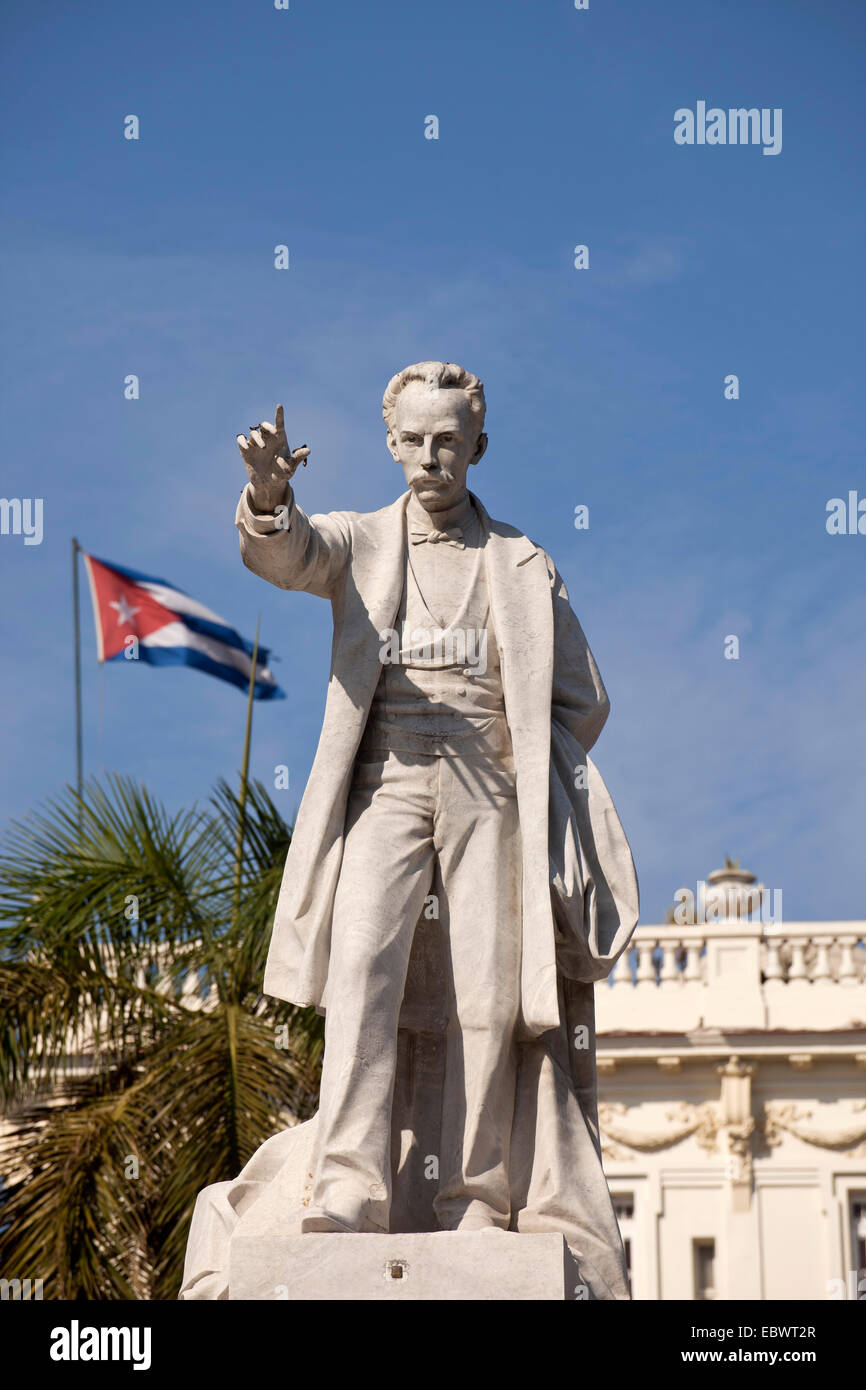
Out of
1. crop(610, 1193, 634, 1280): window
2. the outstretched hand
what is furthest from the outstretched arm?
crop(610, 1193, 634, 1280): window

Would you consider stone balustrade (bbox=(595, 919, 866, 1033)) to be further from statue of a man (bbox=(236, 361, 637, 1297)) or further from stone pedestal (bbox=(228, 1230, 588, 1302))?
stone pedestal (bbox=(228, 1230, 588, 1302))

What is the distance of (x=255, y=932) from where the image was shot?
14.5 meters

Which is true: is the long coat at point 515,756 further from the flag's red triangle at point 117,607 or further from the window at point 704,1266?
the window at point 704,1266

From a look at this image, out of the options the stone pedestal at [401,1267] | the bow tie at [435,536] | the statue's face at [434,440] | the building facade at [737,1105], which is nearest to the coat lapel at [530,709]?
the bow tie at [435,536]

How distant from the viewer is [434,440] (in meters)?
7.61

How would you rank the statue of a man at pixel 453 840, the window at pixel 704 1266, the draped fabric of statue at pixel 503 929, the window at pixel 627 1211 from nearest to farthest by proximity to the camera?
the statue of a man at pixel 453 840 < the draped fabric of statue at pixel 503 929 < the window at pixel 704 1266 < the window at pixel 627 1211

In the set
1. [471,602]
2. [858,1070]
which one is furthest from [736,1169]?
[471,602]

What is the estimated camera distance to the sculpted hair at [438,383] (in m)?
7.62

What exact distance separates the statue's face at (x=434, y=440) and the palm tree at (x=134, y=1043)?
653 cm

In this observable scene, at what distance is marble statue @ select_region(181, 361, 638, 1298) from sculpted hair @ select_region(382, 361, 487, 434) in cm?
1

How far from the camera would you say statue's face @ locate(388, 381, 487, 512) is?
24.9ft

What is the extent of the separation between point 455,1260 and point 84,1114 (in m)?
7.99

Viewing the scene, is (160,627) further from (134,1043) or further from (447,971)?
(447,971)

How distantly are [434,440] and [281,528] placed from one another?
2.41ft
